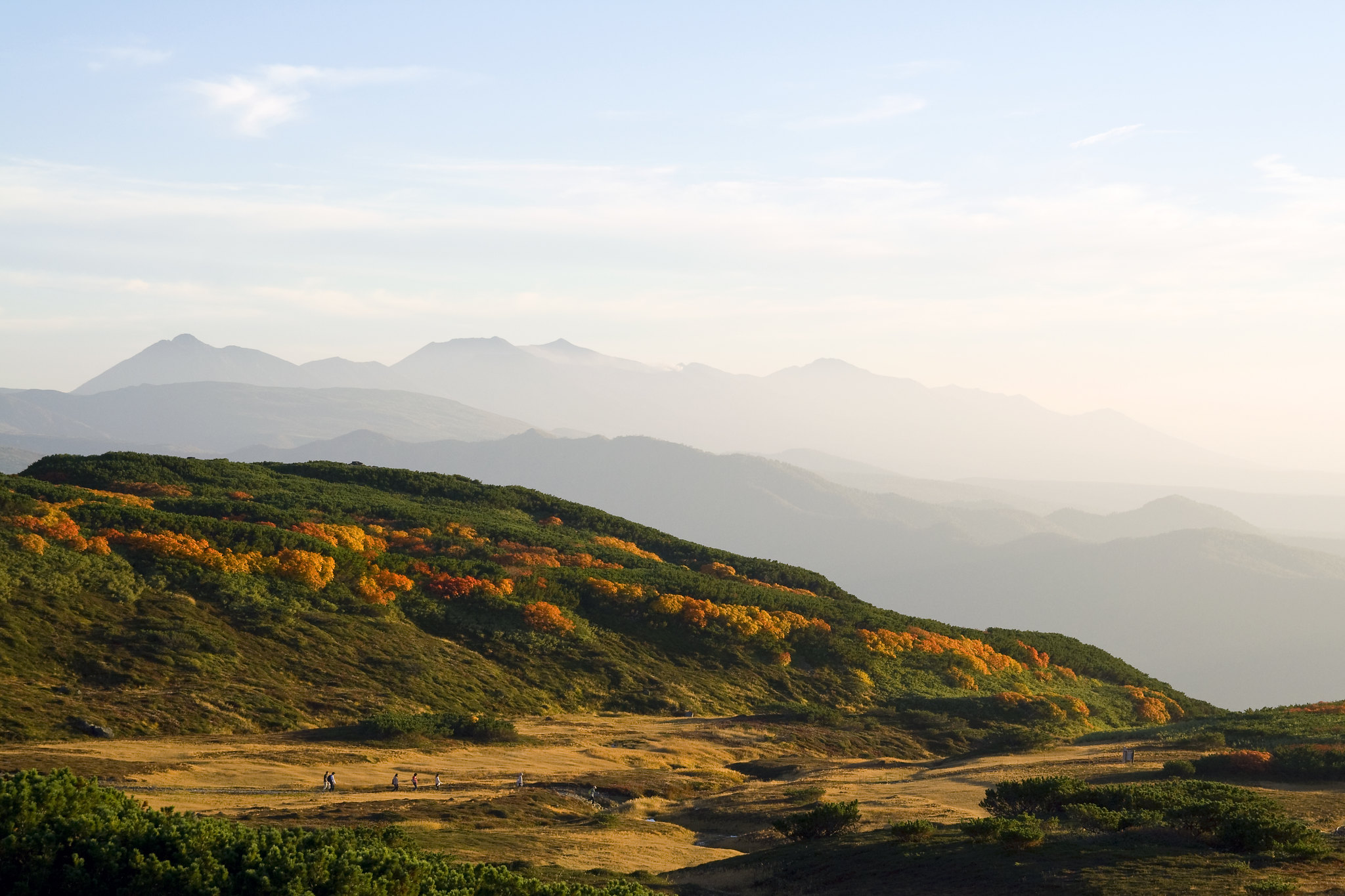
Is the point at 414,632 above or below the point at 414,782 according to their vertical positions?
above

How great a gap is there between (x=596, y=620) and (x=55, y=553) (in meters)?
25.5

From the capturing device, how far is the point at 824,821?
81.3 ft

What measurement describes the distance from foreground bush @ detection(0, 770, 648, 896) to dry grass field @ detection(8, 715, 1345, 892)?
19.6ft

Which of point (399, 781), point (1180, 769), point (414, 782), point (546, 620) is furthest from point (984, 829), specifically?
point (546, 620)

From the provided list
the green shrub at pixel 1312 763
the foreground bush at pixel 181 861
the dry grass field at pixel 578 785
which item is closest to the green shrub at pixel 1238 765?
the green shrub at pixel 1312 763

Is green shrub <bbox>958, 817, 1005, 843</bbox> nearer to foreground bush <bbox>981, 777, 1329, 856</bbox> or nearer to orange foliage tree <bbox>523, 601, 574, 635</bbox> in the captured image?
foreground bush <bbox>981, 777, 1329, 856</bbox>

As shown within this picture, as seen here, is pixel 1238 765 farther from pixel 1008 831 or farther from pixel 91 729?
pixel 91 729

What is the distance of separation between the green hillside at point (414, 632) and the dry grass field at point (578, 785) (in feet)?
14.1

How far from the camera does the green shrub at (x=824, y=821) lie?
24.7 m

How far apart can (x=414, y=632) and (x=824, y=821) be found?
28.2 m

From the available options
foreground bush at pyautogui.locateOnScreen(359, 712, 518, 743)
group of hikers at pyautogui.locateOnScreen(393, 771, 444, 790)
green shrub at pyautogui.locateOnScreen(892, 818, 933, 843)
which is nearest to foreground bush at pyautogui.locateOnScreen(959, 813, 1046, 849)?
green shrub at pyautogui.locateOnScreen(892, 818, 933, 843)

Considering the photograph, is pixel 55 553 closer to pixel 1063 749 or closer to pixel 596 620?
pixel 596 620

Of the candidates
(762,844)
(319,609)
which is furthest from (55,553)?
(762,844)

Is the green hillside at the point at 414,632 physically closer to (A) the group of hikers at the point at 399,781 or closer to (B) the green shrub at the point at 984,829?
(A) the group of hikers at the point at 399,781
